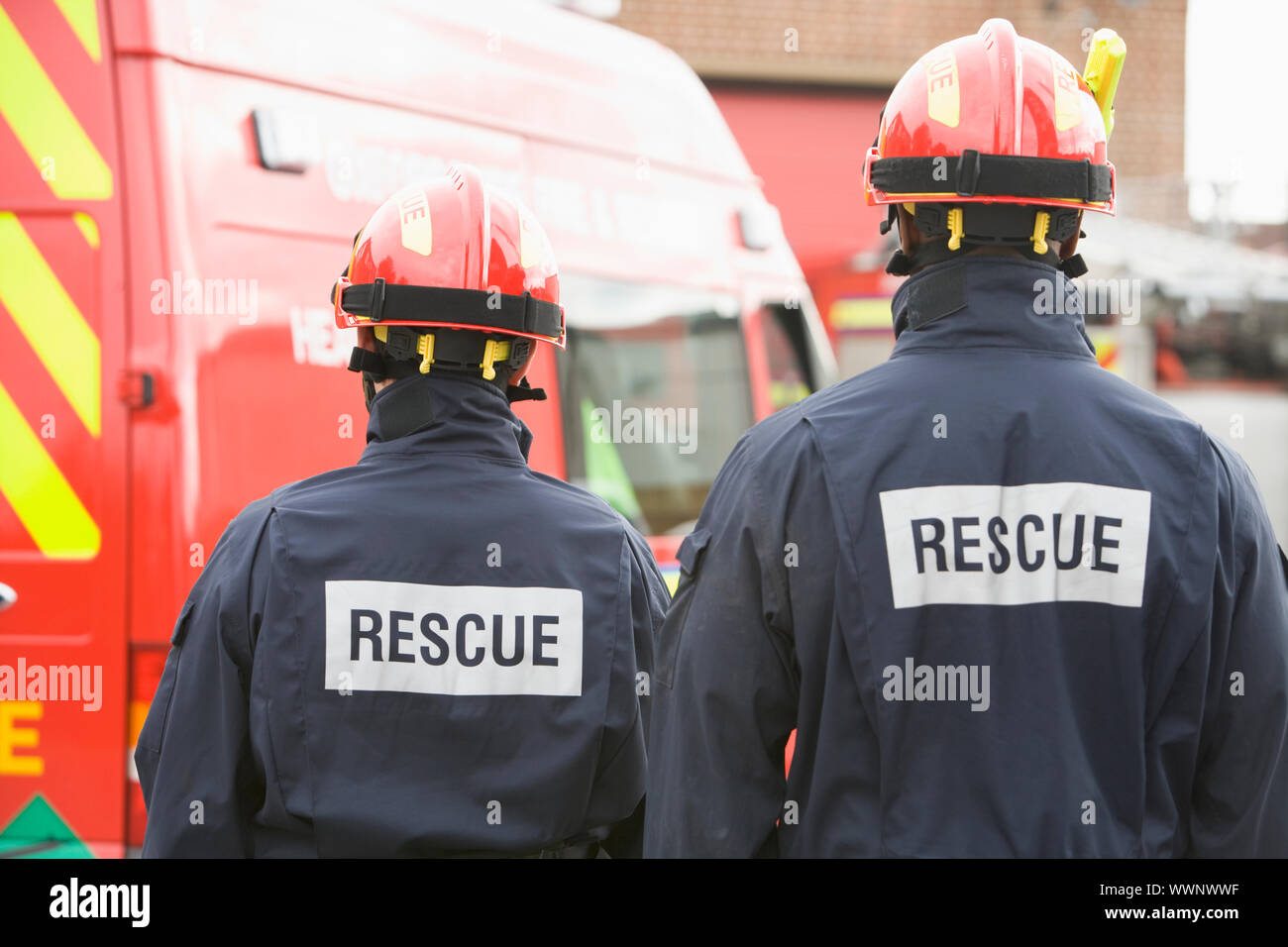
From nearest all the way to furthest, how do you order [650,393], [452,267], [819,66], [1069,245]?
[1069,245] < [452,267] < [650,393] < [819,66]

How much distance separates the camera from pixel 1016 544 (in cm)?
181

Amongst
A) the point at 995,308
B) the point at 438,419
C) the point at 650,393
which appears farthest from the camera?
the point at 650,393

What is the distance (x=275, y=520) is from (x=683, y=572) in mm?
668

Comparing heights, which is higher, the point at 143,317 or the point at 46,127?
the point at 46,127

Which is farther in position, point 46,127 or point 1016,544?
point 46,127

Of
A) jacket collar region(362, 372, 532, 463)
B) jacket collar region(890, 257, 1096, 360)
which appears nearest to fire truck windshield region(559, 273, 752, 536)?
jacket collar region(362, 372, 532, 463)

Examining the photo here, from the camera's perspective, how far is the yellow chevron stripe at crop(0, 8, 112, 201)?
3154mm

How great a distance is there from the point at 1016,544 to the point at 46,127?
2.41 metres

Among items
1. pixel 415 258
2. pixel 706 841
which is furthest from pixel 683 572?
pixel 415 258

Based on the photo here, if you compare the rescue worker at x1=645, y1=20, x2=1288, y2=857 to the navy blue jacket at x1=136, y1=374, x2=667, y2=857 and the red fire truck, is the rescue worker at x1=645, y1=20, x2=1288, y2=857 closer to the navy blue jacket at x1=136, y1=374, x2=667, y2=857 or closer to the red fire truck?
the navy blue jacket at x1=136, y1=374, x2=667, y2=857

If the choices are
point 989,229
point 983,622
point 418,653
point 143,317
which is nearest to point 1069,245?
point 989,229

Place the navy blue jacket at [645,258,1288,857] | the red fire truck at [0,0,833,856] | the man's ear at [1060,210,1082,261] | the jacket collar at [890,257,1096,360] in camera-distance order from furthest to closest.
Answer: the red fire truck at [0,0,833,856] → the man's ear at [1060,210,1082,261] → the jacket collar at [890,257,1096,360] → the navy blue jacket at [645,258,1288,857]

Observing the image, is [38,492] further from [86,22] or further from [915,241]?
[915,241]

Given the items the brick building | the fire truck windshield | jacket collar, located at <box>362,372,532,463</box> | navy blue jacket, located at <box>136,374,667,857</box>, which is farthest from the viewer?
the brick building
